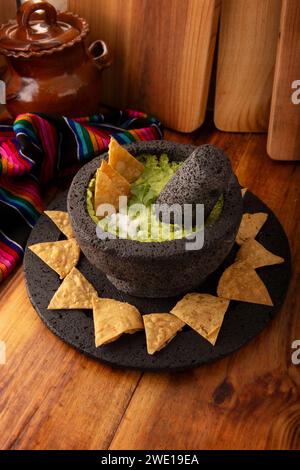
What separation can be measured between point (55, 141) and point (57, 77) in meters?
0.17

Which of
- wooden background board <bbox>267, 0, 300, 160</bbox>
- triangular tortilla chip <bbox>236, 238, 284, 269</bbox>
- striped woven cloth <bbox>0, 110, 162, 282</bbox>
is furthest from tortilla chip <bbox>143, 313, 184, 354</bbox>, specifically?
wooden background board <bbox>267, 0, 300, 160</bbox>

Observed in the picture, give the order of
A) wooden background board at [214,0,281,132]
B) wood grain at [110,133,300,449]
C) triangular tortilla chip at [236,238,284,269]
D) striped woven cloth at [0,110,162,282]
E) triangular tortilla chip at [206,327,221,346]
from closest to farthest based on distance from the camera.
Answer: wood grain at [110,133,300,449], triangular tortilla chip at [206,327,221,346], triangular tortilla chip at [236,238,284,269], striped woven cloth at [0,110,162,282], wooden background board at [214,0,281,132]

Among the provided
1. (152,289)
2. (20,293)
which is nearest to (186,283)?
(152,289)

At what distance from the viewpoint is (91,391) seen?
1048 mm

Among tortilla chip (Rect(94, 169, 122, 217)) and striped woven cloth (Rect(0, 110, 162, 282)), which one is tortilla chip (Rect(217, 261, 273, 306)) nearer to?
tortilla chip (Rect(94, 169, 122, 217))

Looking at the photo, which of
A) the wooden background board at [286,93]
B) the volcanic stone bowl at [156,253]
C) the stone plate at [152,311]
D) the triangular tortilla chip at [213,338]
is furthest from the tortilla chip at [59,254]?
the wooden background board at [286,93]

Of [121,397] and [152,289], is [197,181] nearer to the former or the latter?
[152,289]

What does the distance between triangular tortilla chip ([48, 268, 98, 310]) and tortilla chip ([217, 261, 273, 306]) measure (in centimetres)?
27

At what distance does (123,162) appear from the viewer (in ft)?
3.85

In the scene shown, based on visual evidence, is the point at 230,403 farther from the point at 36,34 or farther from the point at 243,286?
the point at 36,34

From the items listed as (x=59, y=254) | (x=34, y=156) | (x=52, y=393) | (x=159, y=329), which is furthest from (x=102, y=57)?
(x=52, y=393)

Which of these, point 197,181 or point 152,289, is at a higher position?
point 197,181

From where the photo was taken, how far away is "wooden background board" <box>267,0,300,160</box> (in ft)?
4.48

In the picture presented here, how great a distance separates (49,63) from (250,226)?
65 centimetres
